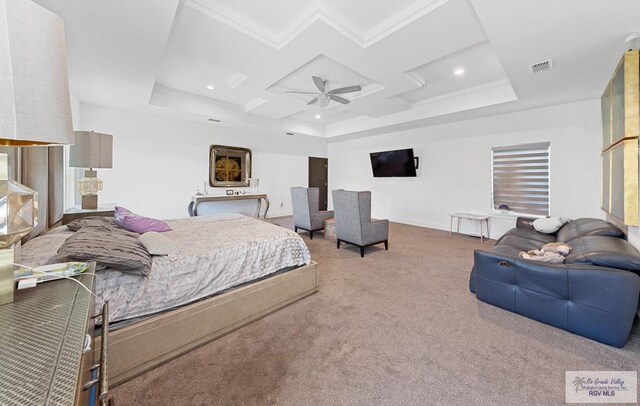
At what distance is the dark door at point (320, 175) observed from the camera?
26.6ft

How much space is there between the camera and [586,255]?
196cm

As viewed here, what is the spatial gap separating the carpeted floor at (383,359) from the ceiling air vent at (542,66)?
2.68m

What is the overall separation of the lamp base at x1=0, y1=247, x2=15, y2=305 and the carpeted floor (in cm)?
95

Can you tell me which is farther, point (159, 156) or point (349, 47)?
point (159, 156)

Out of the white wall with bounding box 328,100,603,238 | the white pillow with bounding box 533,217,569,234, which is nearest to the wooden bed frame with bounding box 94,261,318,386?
the white pillow with bounding box 533,217,569,234

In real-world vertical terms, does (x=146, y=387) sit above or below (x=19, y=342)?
below

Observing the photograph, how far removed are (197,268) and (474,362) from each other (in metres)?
1.99

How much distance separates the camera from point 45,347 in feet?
A: 1.91

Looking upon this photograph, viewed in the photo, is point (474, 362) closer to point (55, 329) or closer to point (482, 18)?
point (55, 329)

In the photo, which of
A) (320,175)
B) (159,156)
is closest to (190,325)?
(159,156)

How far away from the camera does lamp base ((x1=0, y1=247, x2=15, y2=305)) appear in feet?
2.58

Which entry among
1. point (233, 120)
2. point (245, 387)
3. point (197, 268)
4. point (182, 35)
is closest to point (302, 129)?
point (233, 120)

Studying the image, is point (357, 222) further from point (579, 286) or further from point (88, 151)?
point (88, 151)

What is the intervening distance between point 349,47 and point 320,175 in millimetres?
A: 5646
